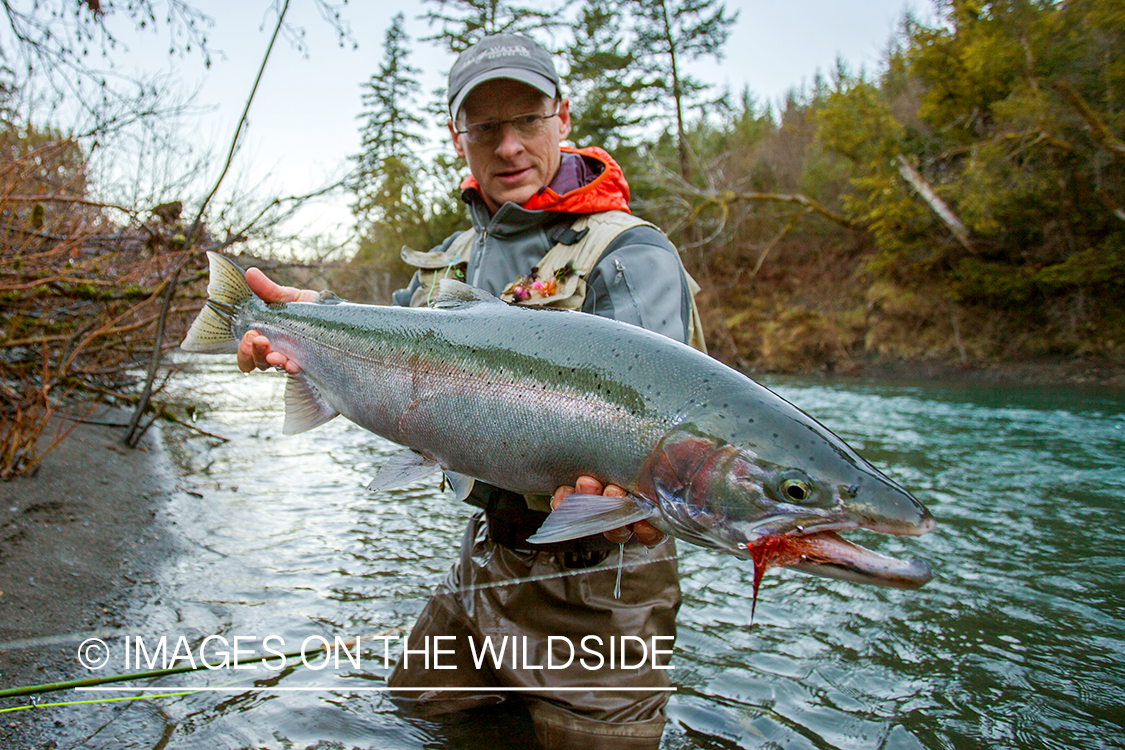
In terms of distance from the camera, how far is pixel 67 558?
4266mm

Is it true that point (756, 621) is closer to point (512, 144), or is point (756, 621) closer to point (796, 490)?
point (796, 490)

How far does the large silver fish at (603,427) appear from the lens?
167 centimetres

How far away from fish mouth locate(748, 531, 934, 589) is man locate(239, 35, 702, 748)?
2.78ft

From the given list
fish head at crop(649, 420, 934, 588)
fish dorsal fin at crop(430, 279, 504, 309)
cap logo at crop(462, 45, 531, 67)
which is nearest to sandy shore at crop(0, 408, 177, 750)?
fish dorsal fin at crop(430, 279, 504, 309)

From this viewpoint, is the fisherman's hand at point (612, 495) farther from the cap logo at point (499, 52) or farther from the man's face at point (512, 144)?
the cap logo at point (499, 52)

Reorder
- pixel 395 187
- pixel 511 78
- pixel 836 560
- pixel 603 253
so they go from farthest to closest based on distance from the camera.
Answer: pixel 395 187
pixel 511 78
pixel 603 253
pixel 836 560

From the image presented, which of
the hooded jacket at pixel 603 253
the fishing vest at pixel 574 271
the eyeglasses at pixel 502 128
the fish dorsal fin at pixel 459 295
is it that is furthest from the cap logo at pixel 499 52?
the fish dorsal fin at pixel 459 295

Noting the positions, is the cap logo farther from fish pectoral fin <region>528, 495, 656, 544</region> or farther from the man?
fish pectoral fin <region>528, 495, 656, 544</region>

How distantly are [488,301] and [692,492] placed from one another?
3.14 feet

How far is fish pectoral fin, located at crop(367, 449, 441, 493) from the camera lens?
226 cm

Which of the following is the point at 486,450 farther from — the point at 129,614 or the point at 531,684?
the point at 129,614

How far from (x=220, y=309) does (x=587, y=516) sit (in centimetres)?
187

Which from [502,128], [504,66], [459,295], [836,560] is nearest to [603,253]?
[459,295]

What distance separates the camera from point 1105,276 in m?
16.9
